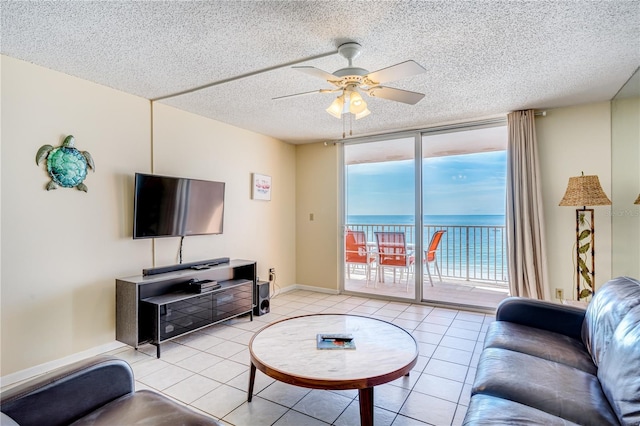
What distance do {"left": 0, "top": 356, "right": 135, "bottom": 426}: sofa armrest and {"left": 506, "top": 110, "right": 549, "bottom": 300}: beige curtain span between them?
379cm

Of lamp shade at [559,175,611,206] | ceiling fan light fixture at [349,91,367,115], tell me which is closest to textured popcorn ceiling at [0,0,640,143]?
ceiling fan light fixture at [349,91,367,115]

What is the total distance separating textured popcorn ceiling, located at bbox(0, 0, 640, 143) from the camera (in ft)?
5.97

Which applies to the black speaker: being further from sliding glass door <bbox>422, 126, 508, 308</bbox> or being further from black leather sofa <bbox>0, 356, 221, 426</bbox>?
black leather sofa <bbox>0, 356, 221, 426</bbox>

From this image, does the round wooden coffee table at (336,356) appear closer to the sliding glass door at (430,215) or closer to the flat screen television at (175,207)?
Answer: the flat screen television at (175,207)

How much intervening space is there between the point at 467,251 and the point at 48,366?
17.3 ft

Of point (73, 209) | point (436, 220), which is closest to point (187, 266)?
point (73, 209)

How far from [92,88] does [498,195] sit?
454 centimetres

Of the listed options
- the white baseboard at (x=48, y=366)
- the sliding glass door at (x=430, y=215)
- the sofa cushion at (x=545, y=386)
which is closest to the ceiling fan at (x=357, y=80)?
the sofa cushion at (x=545, y=386)

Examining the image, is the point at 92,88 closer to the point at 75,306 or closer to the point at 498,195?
the point at 75,306

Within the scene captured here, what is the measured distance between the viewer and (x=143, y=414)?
1306 mm

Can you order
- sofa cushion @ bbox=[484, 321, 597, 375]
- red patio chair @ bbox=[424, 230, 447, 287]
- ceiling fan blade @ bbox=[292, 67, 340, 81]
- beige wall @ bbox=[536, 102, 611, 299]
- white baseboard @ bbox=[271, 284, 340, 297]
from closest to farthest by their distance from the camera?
1. sofa cushion @ bbox=[484, 321, 597, 375]
2. ceiling fan blade @ bbox=[292, 67, 340, 81]
3. beige wall @ bbox=[536, 102, 611, 299]
4. red patio chair @ bbox=[424, 230, 447, 287]
5. white baseboard @ bbox=[271, 284, 340, 297]

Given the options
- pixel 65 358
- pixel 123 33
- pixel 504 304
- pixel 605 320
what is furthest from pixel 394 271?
pixel 123 33

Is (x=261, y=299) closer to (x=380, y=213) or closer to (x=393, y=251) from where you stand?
(x=393, y=251)

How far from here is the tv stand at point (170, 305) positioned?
2.76 m
